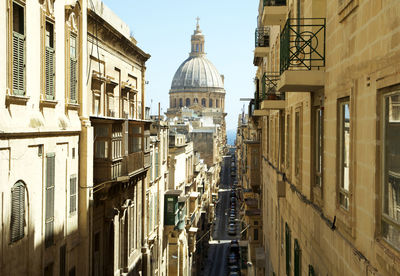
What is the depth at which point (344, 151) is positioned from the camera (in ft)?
20.2

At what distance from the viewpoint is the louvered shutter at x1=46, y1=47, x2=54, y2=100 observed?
9984 millimetres

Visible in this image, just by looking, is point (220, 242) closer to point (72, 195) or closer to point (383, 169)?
point (72, 195)

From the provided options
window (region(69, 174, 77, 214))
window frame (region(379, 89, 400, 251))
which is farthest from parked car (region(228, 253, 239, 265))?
window frame (region(379, 89, 400, 251))

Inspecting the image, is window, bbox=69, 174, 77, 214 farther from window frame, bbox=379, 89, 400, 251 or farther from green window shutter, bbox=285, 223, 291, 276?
window frame, bbox=379, 89, 400, 251

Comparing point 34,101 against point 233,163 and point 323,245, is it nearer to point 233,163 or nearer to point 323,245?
point 323,245

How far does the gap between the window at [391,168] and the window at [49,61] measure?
7404 mm

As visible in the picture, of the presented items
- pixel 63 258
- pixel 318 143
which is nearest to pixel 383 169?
pixel 318 143

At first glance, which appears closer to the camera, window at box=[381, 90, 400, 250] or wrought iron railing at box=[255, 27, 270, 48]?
window at box=[381, 90, 400, 250]

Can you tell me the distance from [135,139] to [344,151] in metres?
11.5

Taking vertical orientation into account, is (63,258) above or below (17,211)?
below

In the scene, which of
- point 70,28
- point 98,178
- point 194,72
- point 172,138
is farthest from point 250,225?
point 194,72

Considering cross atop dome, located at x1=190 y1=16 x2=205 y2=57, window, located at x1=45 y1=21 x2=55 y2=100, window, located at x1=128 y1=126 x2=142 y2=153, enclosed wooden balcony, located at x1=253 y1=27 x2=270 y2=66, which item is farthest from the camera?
cross atop dome, located at x1=190 y1=16 x2=205 y2=57

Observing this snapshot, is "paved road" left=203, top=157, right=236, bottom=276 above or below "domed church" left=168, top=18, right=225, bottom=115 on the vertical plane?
below

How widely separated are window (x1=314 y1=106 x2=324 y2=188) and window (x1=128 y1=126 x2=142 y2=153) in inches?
359
